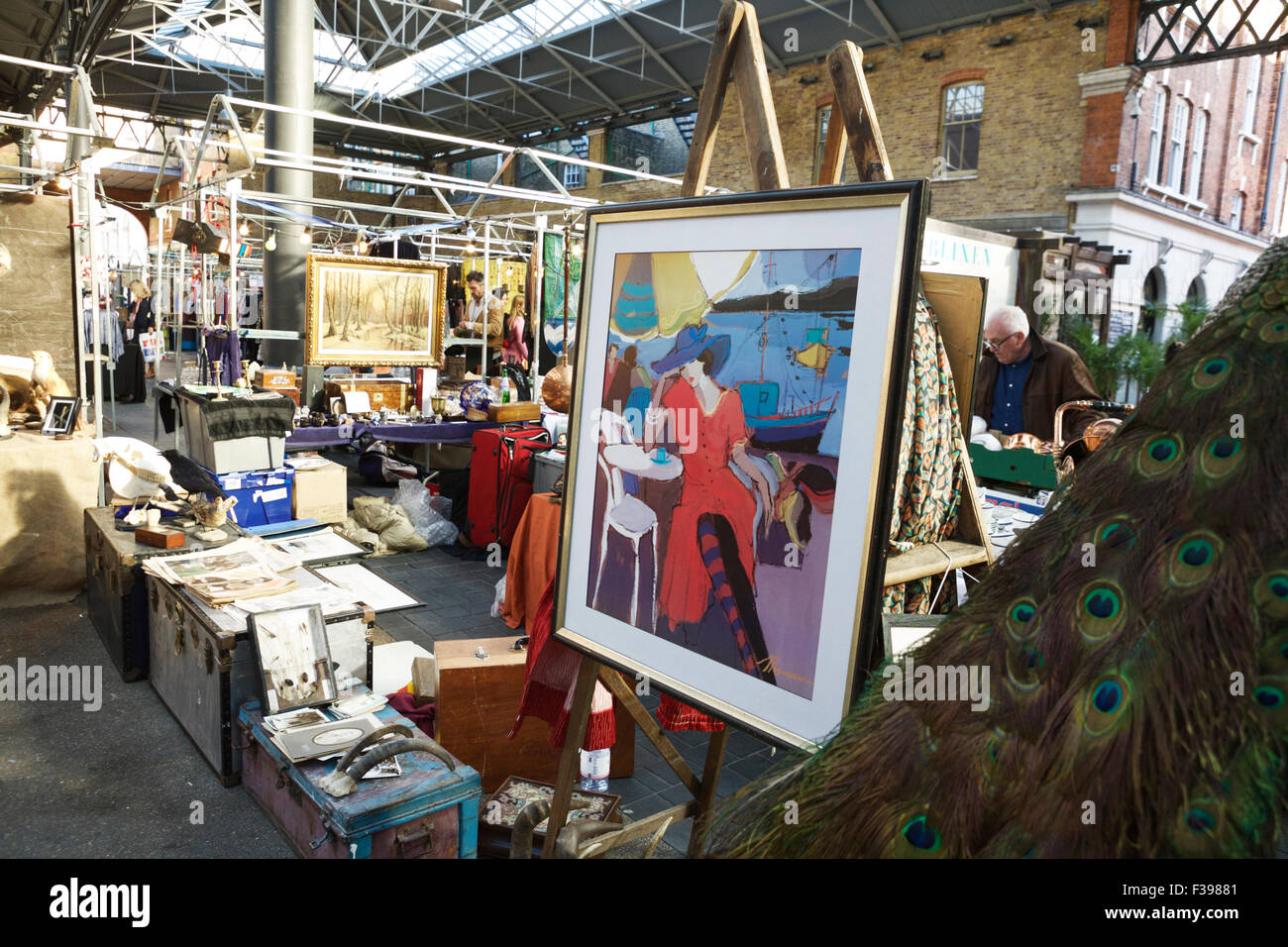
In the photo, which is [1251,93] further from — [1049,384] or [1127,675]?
[1127,675]

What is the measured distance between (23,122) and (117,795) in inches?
157

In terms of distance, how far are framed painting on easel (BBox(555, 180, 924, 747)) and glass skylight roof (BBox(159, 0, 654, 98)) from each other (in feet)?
59.9

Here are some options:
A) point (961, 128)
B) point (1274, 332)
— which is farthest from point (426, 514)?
point (961, 128)

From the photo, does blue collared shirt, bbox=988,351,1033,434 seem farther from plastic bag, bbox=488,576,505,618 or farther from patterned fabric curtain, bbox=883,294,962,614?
patterned fabric curtain, bbox=883,294,962,614

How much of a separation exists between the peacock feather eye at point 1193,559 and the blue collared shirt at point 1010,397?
14.6ft

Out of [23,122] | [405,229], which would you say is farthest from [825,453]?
[405,229]

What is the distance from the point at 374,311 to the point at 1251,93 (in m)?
19.8

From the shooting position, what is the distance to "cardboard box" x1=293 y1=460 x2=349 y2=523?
6941mm

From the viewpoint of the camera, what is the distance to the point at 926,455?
73.9 inches

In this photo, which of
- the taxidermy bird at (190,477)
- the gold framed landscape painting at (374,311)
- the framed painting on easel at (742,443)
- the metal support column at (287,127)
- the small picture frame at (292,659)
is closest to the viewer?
the framed painting on easel at (742,443)

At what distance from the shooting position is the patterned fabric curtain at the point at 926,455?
1820 mm

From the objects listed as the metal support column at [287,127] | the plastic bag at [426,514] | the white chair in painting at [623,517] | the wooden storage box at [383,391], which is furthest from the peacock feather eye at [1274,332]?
the metal support column at [287,127]

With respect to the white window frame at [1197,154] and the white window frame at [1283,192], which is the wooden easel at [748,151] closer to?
the white window frame at [1197,154]
